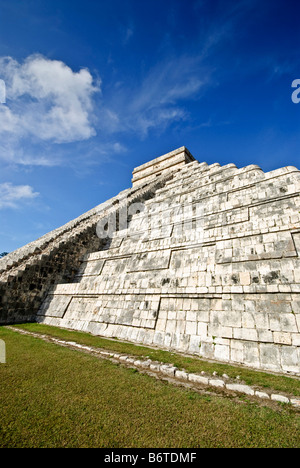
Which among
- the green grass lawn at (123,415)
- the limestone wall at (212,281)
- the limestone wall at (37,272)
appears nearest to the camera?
the green grass lawn at (123,415)

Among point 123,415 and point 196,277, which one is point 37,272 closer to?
point 196,277

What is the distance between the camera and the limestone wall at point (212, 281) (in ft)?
17.0

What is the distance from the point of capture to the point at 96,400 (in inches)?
129

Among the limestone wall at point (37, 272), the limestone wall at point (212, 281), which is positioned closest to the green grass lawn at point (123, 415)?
the limestone wall at point (212, 281)

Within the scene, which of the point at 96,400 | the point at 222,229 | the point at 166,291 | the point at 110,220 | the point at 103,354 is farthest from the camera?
the point at 110,220

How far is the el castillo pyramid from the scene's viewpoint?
5.29 m

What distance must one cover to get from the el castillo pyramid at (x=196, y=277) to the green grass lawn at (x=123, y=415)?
82.1 inches

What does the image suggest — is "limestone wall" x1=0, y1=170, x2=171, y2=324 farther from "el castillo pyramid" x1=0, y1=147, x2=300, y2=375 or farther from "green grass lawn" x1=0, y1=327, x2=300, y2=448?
"green grass lawn" x1=0, y1=327, x2=300, y2=448

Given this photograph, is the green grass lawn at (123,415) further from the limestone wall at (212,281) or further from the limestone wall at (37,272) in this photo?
the limestone wall at (37,272)

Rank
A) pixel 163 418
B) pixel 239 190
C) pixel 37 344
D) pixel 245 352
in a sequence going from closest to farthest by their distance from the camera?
pixel 163 418 < pixel 245 352 < pixel 37 344 < pixel 239 190
